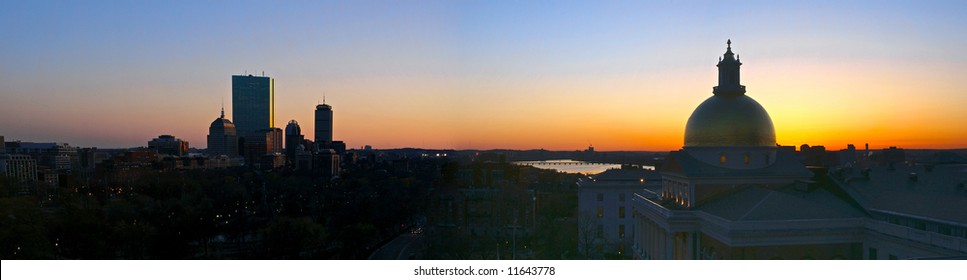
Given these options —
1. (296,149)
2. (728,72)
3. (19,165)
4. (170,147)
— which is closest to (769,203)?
(728,72)

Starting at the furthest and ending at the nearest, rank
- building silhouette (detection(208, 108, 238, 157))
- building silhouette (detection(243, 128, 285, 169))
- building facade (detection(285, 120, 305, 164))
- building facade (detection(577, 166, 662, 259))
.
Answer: building facade (detection(285, 120, 305, 164)) → building silhouette (detection(243, 128, 285, 169)) → building silhouette (detection(208, 108, 238, 157)) → building facade (detection(577, 166, 662, 259))

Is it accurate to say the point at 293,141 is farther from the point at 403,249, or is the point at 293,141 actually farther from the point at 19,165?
the point at 403,249

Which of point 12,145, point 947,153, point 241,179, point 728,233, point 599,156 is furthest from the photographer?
point 241,179

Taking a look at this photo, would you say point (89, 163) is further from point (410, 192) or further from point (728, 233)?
point (728, 233)

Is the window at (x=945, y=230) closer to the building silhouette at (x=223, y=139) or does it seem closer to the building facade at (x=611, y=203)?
the building facade at (x=611, y=203)

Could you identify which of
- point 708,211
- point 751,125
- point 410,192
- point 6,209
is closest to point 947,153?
point 751,125

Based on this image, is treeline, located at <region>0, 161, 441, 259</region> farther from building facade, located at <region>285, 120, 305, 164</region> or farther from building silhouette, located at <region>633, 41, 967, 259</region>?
building facade, located at <region>285, 120, 305, 164</region>

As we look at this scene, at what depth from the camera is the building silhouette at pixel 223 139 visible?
22763mm

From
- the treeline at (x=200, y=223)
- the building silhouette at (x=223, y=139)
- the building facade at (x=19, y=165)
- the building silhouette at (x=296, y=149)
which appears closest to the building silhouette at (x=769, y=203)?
the treeline at (x=200, y=223)

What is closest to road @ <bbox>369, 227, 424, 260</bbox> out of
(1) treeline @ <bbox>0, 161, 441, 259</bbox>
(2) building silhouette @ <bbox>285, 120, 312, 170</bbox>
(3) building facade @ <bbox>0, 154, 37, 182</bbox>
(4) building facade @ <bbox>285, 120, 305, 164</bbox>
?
(1) treeline @ <bbox>0, 161, 441, 259</bbox>

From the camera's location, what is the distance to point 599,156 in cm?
1741

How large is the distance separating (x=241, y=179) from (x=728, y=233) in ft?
123

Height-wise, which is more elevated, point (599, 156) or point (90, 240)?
point (599, 156)

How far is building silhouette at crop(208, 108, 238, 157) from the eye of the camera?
22763 mm
